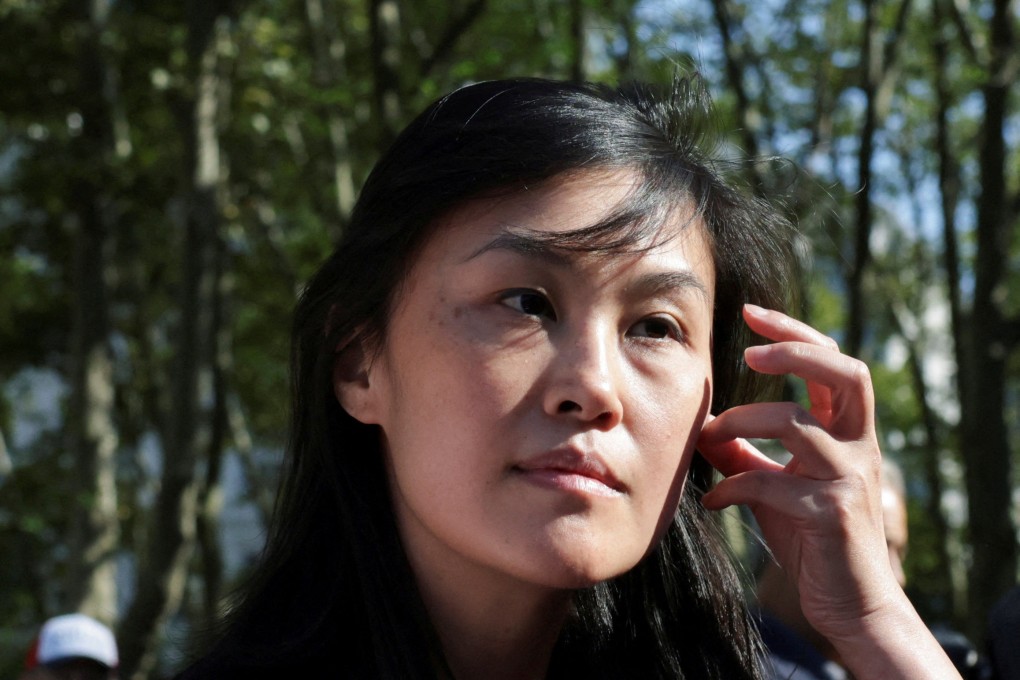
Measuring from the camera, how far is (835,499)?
2.29 m

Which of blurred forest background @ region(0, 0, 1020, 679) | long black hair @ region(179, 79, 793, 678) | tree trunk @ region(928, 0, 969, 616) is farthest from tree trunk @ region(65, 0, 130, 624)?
long black hair @ region(179, 79, 793, 678)

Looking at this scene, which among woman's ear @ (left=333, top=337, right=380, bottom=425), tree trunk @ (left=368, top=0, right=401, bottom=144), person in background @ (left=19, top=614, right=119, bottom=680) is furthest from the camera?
tree trunk @ (left=368, top=0, right=401, bottom=144)

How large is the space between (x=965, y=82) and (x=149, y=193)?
7.62m

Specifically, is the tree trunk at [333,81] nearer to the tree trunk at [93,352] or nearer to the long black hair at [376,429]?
the tree trunk at [93,352]

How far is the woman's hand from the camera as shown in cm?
228

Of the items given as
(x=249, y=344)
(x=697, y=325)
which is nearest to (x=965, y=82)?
(x=249, y=344)

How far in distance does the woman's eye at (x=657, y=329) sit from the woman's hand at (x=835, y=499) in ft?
0.56

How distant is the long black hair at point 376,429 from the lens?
2.15m

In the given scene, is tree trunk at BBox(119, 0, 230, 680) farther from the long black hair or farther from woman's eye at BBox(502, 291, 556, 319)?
woman's eye at BBox(502, 291, 556, 319)

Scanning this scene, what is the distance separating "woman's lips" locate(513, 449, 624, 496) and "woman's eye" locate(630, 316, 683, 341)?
0.25 metres

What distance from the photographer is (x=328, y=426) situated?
2.33 m

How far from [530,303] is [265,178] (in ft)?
39.5

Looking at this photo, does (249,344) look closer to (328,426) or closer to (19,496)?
(19,496)

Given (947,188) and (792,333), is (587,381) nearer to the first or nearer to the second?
(792,333)
